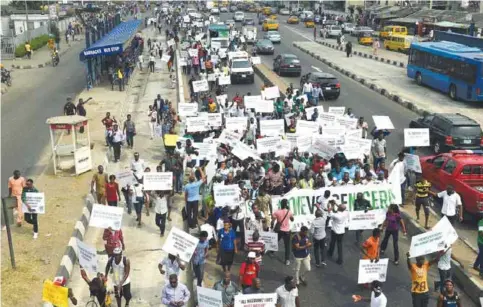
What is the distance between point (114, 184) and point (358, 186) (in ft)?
18.6

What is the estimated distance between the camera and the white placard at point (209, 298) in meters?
8.77

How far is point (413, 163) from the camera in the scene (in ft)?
49.0

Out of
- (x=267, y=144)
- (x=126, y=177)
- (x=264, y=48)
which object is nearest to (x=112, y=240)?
(x=126, y=177)

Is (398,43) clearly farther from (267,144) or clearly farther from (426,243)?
(426,243)

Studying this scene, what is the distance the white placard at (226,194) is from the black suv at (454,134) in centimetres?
918

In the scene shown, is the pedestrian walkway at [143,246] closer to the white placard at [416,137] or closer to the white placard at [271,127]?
the white placard at [271,127]

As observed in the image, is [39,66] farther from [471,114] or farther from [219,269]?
[219,269]

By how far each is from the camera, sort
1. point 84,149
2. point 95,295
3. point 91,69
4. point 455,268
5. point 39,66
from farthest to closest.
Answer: point 39,66, point 91,69, point 84,149, point 455,268, point 95,295

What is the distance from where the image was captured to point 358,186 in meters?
12.9

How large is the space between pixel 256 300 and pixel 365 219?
427 centimetres

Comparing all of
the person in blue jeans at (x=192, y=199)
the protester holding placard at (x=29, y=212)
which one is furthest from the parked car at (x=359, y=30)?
the protester holding placard at (x=29, y=212)

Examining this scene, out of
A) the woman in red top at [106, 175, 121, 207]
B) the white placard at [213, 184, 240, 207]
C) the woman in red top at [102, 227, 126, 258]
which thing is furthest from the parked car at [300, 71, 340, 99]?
the woman in red top at [102, 227, 126, 258]

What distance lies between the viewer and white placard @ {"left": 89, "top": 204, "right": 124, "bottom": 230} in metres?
11.0

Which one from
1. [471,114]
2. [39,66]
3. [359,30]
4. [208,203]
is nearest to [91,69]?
[39,66]
